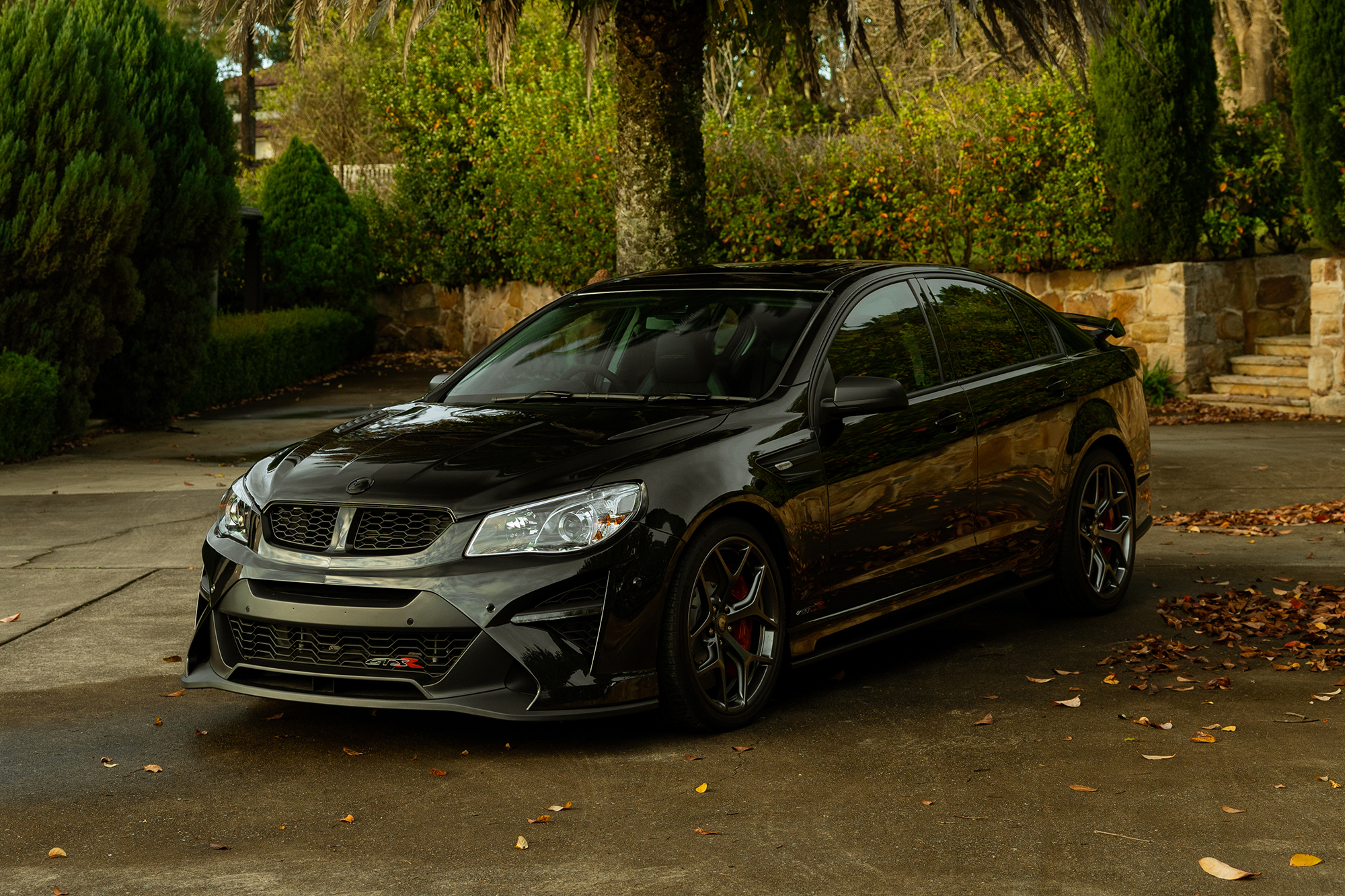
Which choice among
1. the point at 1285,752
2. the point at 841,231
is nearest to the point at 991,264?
the point at 841,231

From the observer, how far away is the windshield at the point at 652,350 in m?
5.78

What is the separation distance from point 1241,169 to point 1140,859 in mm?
13833

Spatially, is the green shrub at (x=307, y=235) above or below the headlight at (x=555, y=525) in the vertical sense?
above

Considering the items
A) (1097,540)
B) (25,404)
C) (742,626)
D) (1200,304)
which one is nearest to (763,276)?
(742,626)

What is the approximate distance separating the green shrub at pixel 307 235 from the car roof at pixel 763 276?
18.4 m

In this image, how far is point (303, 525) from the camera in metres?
4.95

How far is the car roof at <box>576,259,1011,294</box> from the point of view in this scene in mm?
6191

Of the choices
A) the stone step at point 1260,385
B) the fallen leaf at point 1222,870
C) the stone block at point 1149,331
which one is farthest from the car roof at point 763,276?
the stone block at point 1149,331

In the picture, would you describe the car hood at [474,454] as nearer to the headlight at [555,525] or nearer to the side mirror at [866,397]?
the headlight at [555,525]

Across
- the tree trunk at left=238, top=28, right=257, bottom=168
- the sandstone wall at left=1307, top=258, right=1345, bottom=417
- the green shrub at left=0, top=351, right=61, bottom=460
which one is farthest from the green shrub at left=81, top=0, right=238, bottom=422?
the tree trunk at left=238, top=28, right=257, bottom=168

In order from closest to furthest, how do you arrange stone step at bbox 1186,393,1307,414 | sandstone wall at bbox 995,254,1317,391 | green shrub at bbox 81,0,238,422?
1. green shrub at bbox 81,0,238,422
2. stone step at bbox 1186,393,1307,414
3. sandstone wall at bbox 995,254,1317,391

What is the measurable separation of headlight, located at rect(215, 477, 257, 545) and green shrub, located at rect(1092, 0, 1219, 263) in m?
12.8

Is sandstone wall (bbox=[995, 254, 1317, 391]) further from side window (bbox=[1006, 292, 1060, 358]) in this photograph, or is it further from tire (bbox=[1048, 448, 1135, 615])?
side window (bbox=[1006, 292, 1060, 358])

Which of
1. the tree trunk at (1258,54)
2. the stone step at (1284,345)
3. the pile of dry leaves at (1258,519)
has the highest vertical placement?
the tree trunk at (1258,54)
